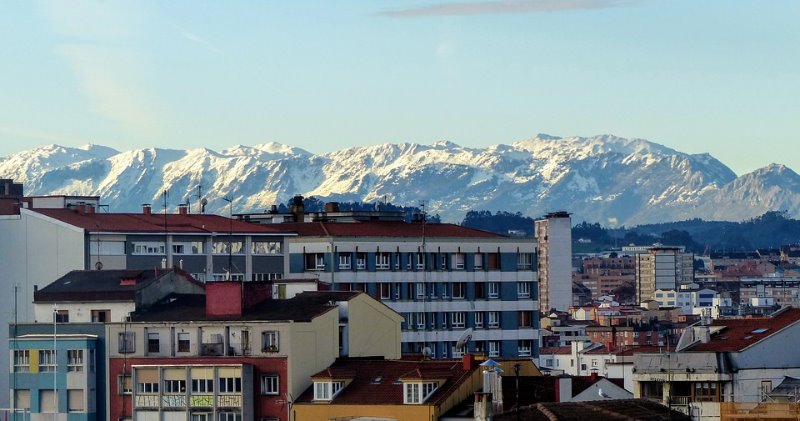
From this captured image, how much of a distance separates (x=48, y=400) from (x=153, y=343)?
4.61 metres

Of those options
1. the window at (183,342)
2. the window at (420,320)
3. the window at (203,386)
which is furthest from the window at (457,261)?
the window at (203,386)

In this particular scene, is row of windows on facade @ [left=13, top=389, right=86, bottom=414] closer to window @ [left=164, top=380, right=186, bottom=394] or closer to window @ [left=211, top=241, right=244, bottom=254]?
window @ [left=164, top=380, right=186, bottom=394]

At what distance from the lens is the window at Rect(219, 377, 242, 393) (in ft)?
259

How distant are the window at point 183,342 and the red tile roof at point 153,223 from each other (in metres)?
32.1

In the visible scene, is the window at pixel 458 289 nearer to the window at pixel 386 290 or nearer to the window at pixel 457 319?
the window at pixel 457 319

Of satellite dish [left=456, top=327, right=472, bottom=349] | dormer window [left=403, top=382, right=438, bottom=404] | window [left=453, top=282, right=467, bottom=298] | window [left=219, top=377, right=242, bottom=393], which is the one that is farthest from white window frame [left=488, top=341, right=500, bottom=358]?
dormer window [left=403, top=382, right=438, bottom=404]

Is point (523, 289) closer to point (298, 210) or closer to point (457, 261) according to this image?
point (457, 261)

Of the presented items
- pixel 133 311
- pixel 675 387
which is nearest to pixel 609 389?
pixel 675 387

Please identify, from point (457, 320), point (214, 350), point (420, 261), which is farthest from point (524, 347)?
point (214, 350)

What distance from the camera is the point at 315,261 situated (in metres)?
120

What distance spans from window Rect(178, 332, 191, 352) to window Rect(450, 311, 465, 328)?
1663 inches

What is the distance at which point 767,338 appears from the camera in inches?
3068

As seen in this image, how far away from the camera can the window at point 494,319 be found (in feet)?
405

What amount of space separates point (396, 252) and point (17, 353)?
40427mm
